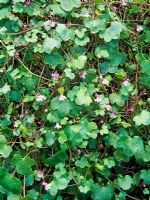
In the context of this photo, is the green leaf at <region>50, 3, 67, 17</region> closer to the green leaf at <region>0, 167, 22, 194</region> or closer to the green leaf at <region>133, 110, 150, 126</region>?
the green leaf at <region>133, 110, 150, 126</region>

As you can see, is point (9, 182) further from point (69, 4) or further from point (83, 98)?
point (69, 4)

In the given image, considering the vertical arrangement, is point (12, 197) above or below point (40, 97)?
below

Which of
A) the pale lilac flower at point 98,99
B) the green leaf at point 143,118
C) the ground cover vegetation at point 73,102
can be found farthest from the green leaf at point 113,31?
the green leaf at point 143,118

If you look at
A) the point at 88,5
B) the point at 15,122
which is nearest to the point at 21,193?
the point at 15,122

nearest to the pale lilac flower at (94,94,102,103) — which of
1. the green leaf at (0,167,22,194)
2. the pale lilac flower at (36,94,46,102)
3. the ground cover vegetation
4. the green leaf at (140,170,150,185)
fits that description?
the ground cover vegetation

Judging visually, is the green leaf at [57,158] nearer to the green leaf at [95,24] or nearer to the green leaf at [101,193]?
the green leaf at [101,193]

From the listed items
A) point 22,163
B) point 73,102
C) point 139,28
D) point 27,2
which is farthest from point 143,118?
point 27,2

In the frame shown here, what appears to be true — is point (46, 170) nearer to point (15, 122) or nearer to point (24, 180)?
point (24, 180)
